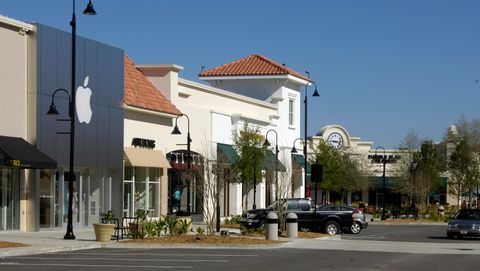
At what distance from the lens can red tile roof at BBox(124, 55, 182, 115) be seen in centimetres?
4531

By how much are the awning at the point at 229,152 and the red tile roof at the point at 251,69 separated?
1054 cm

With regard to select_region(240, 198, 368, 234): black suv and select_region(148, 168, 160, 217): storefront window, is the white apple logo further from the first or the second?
select_region(240, 198, 368, 234): black suv

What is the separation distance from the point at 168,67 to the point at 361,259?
26.1 m

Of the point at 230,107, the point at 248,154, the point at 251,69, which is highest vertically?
the point at 251,69

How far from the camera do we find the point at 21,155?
33875 mm

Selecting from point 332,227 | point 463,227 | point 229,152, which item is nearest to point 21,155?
point 332,227

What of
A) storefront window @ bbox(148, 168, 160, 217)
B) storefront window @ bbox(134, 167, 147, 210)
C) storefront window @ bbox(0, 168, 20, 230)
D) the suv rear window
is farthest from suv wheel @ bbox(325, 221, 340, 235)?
storefront window @ bbox(0, 168, 20, 230)

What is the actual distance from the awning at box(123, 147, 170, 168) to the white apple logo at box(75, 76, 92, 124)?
12.7ft

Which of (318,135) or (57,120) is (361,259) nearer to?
(57,120)

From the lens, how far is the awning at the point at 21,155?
3303 cm

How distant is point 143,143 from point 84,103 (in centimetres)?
645

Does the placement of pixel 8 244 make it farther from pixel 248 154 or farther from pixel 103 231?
pixel 248 154

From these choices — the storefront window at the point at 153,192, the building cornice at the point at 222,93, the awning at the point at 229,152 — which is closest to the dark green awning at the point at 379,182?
the building cornice at the point at 222,93

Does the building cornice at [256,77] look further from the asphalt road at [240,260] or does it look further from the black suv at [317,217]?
the asphalt road at [240,260]
